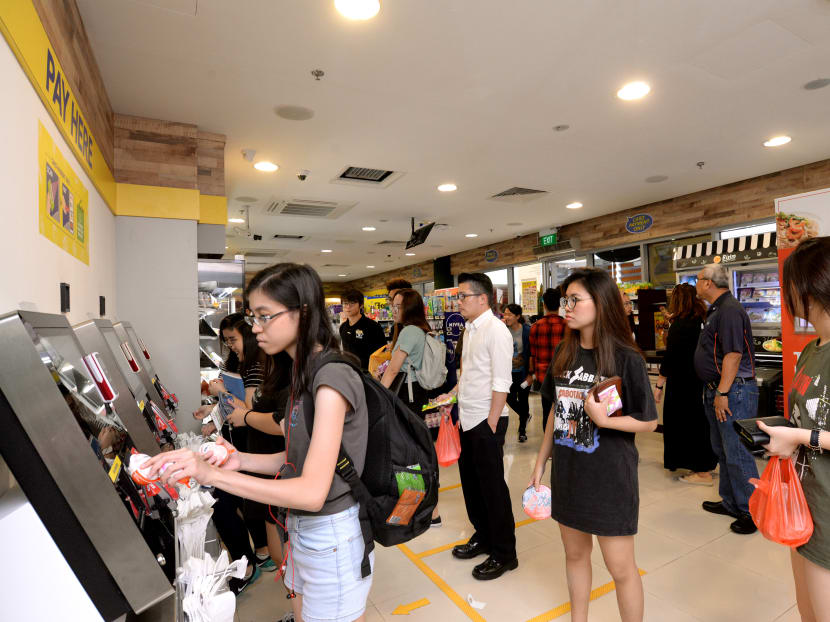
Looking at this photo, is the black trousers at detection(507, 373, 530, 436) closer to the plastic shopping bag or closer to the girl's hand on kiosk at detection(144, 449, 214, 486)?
the plastic shopping bag

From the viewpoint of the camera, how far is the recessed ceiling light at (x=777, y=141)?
15.9ft

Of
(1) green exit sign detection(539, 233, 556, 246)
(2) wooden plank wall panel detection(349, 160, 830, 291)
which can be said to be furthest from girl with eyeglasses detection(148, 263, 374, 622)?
(1) green exit sign detection(539, 233, 556, 246)

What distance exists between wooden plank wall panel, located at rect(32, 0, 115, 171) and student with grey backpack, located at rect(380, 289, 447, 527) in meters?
2.25

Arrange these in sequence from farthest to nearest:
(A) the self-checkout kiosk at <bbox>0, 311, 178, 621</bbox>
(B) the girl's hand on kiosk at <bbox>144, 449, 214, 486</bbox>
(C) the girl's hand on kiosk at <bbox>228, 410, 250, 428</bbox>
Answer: (C) the girl's hand on kiosk at <bbox>228, 410, 250, 428</bbox> < (B) the girl's hand on kiosk at <bbox>144, 449, 214, 486</bbox> < (A) the self-checkout kiosk at <bbox>0, 311, 178, 621</bbox>

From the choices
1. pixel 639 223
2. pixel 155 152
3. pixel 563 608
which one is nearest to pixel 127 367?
pixel 563 608

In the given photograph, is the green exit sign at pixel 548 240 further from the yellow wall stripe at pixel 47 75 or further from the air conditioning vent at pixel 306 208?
the yellow wall stripe at pixel 47 75

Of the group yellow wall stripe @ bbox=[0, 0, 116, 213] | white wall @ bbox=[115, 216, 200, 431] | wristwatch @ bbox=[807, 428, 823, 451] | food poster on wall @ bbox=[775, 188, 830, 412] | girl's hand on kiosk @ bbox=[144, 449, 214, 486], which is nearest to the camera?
girl's hand on kiosk @ bbox=[144, 449, 214, 486]

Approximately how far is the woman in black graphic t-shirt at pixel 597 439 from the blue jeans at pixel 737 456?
1929 mm

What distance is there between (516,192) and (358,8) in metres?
4.43

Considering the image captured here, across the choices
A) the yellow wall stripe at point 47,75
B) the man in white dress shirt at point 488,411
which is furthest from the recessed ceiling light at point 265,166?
the man in white dress shirt at point 488,411

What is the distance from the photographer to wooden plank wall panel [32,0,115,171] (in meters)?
2.04

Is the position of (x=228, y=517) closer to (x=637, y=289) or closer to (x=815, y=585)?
(x=815, y=585)

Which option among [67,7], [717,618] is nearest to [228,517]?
[717,618]

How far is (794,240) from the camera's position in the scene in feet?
11.6
